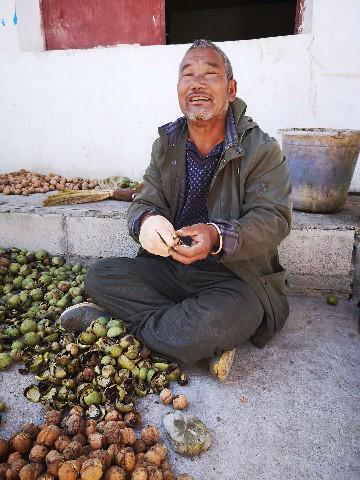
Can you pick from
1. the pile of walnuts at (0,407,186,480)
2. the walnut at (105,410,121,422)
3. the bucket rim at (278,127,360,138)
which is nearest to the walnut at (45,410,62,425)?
the pile of walnuts at (0,407,186,480)

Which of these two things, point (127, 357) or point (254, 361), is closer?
point (127, 357)

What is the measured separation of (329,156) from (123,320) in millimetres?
1958

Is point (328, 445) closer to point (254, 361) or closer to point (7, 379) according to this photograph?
point (254, 361)

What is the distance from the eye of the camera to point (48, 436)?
6.04ft

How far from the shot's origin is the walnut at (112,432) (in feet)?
6.06

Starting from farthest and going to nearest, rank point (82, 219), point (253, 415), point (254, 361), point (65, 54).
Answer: point (65, 54)
point (82, 219)
point (254, 361)
point (253, 415)

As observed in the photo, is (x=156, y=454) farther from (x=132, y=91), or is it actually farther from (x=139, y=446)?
(x=132, y=91)

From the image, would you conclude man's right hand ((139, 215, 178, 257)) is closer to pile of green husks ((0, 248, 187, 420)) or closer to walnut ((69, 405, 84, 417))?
pile of green husks ((0, 248, 187, 420))

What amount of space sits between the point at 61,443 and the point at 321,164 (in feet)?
8.62

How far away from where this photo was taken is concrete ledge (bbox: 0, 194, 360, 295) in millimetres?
Answer: 3246

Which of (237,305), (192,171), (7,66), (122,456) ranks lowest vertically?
(122,456)

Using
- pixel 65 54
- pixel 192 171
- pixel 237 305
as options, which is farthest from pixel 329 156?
pixel 65 54

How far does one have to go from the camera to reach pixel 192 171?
8.88 feet

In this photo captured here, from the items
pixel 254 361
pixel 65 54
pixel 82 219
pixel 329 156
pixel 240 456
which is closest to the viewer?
pixel 240 456
